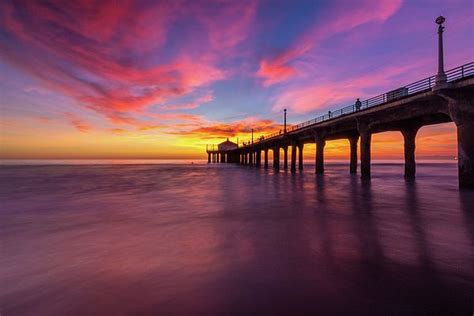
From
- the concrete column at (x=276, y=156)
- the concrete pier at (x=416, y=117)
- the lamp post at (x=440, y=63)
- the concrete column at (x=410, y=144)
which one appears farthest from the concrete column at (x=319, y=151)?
the lamp post at (x=440, y=63)

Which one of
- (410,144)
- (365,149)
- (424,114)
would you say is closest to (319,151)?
(365,149)

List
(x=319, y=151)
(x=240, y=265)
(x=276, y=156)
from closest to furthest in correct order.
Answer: (x=240, y=265) < (x=319, y=151) < (x=276, y=156)

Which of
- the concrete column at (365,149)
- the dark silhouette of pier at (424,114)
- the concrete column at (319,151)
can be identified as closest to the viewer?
the dark silhouette of pier at (424,114)

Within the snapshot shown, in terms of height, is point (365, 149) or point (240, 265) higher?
point (365, 149)

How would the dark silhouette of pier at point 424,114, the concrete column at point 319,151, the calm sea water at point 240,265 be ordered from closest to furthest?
1. the calm sea water at point 240,265
2. the dark silhouette of pier at point 424,114
3. the concrete column at point 319,151

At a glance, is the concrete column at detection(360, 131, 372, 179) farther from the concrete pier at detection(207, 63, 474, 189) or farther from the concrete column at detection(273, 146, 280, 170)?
the concrete column at detection(273, 146, 280, 170)

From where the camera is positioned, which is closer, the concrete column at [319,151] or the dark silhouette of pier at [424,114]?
the dark silhouette of pier at [424,114]

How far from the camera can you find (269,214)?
9.88 metres

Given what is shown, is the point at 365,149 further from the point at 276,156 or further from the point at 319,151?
the point at 276,156

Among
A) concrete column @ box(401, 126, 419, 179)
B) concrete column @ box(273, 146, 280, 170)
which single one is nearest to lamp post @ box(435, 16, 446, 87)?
concrete column @ box(401, 126, 419, 179)

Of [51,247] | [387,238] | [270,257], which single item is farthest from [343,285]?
[51,247]

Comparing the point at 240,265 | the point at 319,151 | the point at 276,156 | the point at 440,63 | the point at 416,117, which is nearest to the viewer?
the point at 240,265

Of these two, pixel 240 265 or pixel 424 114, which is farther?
pixel 424 114

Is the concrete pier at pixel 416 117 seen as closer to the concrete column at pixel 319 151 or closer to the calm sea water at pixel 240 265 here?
the concrete column at pixel 319 151
